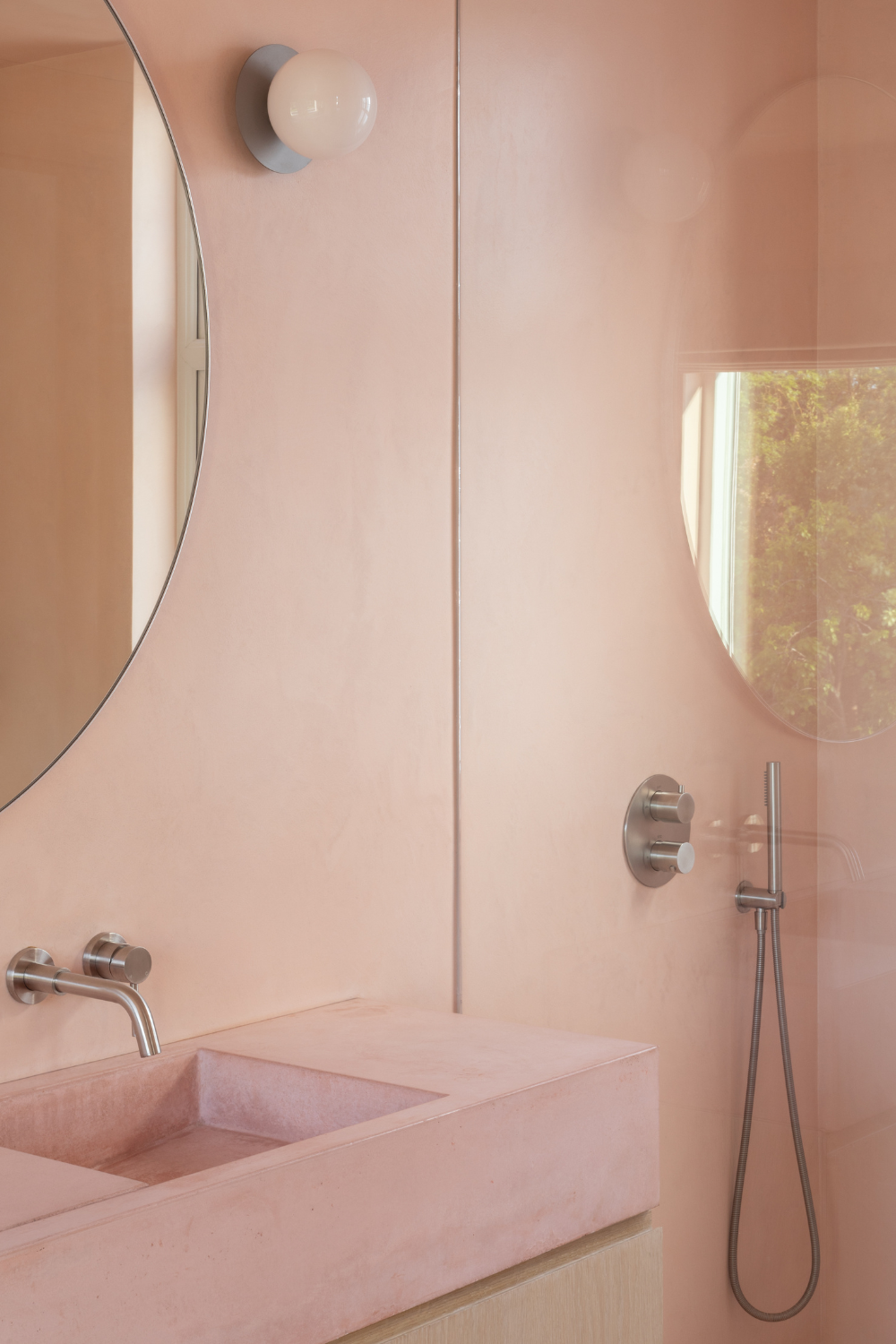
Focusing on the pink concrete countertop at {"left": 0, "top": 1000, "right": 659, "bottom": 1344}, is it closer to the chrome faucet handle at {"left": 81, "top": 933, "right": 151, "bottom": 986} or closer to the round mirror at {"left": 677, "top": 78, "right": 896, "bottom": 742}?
the chrome faucet handle at {"left": 81, "top": 933, "right": 151, "bottom": 986}

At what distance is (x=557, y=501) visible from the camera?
187 cm

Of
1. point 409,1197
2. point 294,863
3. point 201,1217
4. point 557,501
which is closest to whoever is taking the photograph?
point 201,1217

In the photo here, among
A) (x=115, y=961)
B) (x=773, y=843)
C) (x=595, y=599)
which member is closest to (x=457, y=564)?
(x=595, y=599)

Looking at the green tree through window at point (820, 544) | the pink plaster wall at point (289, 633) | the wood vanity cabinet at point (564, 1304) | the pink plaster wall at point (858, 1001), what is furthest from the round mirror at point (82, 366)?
the pink plaster wall at point (858, 1001)

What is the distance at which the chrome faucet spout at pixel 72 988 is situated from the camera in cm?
122

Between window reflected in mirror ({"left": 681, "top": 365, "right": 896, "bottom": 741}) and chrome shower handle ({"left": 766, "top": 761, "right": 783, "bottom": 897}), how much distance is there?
0.25ft

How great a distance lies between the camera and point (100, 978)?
1.27 meters

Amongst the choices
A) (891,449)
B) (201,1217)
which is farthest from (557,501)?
(201,1217)

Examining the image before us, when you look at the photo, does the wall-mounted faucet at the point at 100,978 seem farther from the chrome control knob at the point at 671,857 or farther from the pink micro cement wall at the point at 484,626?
the chrome control knob at the point at 671,857

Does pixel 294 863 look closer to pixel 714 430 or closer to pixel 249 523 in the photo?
pixel 249 523

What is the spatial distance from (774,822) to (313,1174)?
906mm

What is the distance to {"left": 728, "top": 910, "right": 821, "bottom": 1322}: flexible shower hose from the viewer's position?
1.71 m

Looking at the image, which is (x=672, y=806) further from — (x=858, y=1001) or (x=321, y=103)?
(x=321, y=103)

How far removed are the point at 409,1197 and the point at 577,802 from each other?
32.3 inches
